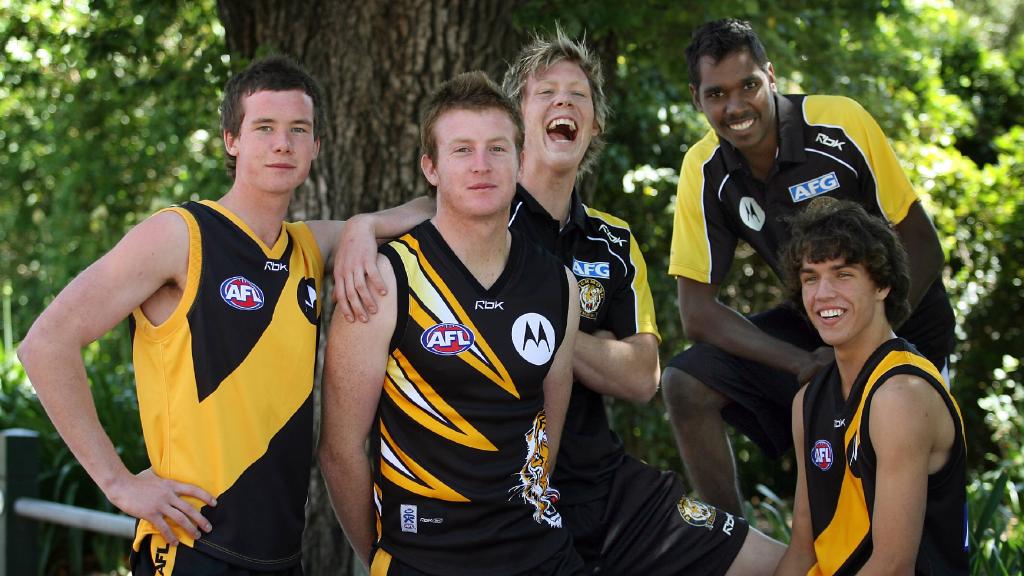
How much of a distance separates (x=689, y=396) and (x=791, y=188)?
0.87m

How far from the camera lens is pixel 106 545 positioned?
6820mm

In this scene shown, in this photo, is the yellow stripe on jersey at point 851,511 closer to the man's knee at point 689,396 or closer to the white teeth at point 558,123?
the man's knee at point 689,396

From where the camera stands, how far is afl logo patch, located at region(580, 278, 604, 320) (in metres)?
3.69

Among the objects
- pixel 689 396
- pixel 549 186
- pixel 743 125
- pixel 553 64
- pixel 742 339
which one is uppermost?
pixel 553 64

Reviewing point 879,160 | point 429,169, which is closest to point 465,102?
point 429,169

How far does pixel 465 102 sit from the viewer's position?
10.5 feet

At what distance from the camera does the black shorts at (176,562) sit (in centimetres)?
291

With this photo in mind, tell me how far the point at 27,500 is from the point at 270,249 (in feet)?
9.54

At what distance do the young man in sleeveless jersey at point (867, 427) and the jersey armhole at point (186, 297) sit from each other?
183 centimetres

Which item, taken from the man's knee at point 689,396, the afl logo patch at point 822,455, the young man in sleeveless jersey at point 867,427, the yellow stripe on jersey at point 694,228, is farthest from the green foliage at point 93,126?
the afl logo patch at point 822,455

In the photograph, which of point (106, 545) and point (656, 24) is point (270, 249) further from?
point (106, 545)

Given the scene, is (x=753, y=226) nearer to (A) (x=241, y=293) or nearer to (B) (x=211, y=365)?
(A) (x=241, y=293)

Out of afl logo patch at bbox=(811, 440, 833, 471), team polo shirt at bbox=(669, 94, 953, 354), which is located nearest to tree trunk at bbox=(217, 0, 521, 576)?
team polo shirt at bbox=(669, 94, 953, 354)

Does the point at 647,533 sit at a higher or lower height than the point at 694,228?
lower
